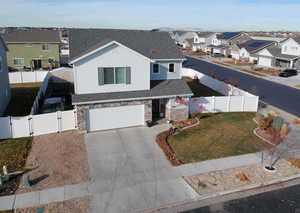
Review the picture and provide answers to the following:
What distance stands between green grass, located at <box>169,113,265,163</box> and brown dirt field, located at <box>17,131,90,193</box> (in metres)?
6.07

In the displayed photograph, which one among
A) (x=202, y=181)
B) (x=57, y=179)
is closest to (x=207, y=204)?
(x=202, y=181)

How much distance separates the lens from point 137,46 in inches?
914

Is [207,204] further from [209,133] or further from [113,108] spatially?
[113,108]

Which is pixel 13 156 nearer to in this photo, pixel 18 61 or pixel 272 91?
pixel 272 91

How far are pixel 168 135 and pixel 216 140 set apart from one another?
3.50m

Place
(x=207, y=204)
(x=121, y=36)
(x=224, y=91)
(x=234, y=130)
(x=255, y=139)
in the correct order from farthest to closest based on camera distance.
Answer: (x=224, y=91) → (x=121, y=36) → (x=234, y=130) → (x=255, y=139) → (x=207, y=204)

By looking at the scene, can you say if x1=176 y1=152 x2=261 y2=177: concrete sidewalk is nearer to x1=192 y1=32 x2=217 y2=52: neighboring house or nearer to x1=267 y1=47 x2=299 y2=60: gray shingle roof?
x1=267 y1=47 x2=299 y2=60: gray shingle roof

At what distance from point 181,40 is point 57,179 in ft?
340

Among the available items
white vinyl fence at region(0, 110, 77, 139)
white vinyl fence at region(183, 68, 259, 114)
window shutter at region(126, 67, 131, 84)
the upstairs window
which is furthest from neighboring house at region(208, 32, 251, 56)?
white vinyl fence at region(0, 110, 77, 139)

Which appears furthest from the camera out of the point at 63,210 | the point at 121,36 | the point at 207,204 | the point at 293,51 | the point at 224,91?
the point at 293,51

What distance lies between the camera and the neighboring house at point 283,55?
152 ft

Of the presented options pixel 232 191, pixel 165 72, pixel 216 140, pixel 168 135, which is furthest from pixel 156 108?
pixel 232 191

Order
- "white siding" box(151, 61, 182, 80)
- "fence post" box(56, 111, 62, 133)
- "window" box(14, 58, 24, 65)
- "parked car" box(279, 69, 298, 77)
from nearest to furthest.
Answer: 1. "fence post" box(56, 111, 62, 133)
2. "white siding" box(151, 61, 182, 80)
3. "parked car" box(279, 69, 298, 77)
4. "window" box(14, 58, 24, 65)

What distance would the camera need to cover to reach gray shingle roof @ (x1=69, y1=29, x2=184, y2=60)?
2053cm
